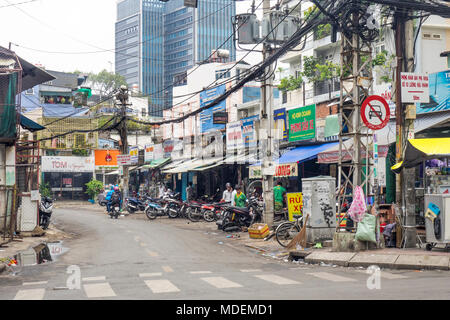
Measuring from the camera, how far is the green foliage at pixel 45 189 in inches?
1864

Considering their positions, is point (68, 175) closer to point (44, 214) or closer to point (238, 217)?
point (44, 214)

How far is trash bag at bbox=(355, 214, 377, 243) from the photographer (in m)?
13.6

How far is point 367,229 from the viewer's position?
13.6 meters

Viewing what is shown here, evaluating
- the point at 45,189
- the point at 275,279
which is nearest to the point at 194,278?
the point at 275,279

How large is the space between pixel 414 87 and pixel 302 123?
491 inches

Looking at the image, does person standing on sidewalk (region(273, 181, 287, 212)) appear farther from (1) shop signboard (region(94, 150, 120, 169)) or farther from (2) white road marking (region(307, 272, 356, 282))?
(1) shop signboard (region(94, 150, 120, 169))

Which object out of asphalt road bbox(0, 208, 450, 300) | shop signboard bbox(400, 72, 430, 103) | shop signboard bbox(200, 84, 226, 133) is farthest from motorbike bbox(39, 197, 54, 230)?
shop signboard bbox(200, 84, 226, 133)

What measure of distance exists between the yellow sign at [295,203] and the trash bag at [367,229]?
16.8 ft

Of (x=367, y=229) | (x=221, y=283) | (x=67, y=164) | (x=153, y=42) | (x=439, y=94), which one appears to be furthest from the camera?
(x=153, y=42)

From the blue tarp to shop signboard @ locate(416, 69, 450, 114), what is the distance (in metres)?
4.84

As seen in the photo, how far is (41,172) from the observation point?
2007 inches
